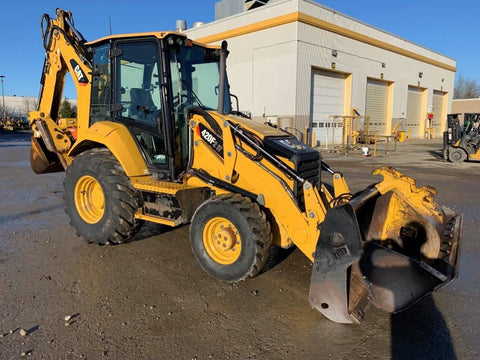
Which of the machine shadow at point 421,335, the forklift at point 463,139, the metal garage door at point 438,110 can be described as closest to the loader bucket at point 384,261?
the machine shadow at point 421,335

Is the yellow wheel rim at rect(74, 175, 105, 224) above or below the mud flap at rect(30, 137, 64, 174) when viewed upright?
below

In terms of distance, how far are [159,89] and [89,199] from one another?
197 centimetres

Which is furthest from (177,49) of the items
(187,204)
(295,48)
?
(295,48)

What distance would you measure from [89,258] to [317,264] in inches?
121

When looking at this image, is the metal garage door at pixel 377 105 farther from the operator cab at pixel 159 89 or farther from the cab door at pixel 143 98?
the cab door at pixel 143 98

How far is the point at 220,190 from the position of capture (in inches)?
172

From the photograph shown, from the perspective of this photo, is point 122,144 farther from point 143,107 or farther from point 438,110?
point 438,110

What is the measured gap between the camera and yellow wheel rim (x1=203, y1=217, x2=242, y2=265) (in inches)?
154

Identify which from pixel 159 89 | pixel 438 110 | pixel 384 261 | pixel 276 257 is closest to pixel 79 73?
pixel 159 89

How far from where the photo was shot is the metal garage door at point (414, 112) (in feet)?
109

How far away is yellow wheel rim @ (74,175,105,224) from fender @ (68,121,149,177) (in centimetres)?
62

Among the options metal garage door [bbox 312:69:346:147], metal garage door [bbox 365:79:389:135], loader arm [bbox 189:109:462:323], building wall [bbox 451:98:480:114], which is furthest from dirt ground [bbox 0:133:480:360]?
building wall [bbox 451:98:480:114]

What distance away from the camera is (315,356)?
2873 mm

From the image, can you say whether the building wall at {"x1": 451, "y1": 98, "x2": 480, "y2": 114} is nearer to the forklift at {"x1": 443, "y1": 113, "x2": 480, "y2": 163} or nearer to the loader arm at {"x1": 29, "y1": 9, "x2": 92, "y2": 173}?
the forklift at {"x1": 443, "y1": 113, "x2": 480, "y2": 163}
